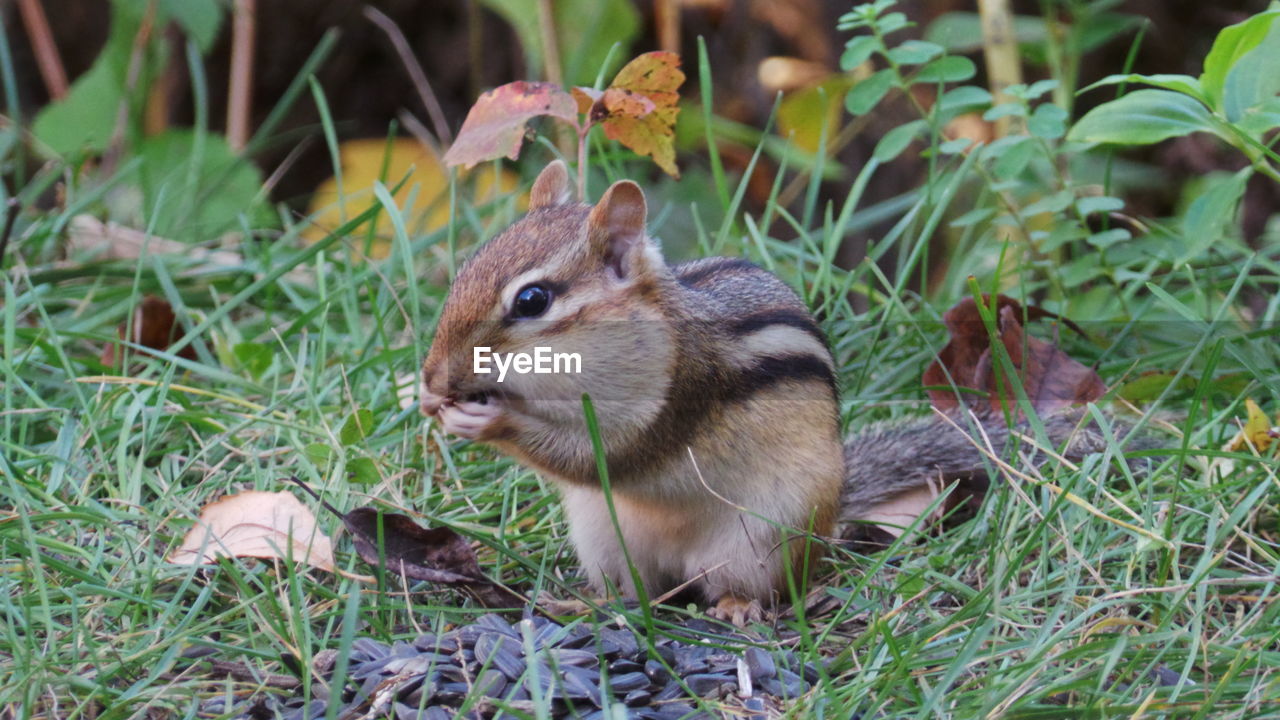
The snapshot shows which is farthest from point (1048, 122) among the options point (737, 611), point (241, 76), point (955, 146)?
point (241, 76)

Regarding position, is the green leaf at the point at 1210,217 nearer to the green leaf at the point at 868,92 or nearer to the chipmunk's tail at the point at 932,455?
the chipmunk's tail at the point at 932,455

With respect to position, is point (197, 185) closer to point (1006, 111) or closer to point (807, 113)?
point (807, 113)

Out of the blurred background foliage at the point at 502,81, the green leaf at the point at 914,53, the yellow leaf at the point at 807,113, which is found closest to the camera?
the green leaf at the point at 914,53

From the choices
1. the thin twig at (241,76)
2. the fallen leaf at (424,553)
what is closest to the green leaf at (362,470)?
the fallen leaf at (424,553)

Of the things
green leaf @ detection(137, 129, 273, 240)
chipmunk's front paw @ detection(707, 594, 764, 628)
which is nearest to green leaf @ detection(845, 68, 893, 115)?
chipmunk's front paw @ detection(707, 594, 764, 628)

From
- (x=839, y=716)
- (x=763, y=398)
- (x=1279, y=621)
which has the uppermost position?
(x=763, y=398)

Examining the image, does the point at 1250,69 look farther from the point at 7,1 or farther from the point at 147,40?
the point at 7,1

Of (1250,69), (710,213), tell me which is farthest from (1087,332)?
(710,213)
